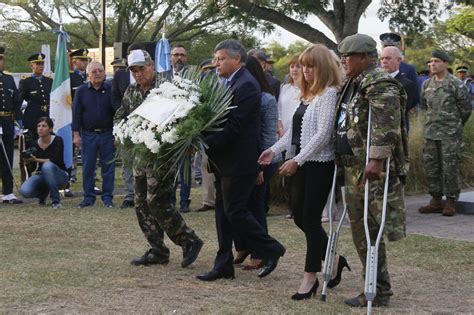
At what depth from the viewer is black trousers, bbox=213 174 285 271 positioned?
283 inches

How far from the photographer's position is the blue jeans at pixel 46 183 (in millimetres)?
12172

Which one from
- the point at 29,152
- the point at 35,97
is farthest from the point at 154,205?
the point at 35,97

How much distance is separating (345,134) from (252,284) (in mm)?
1686

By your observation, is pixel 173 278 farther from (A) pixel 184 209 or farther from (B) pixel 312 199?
(A) pixel 184 209

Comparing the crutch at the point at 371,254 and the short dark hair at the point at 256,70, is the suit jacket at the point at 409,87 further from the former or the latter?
the crutch at the point at 371,254

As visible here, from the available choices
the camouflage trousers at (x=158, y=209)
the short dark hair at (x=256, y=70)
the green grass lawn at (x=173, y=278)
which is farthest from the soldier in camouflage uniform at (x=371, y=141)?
the camouflage trousers at (x=158, y=209)

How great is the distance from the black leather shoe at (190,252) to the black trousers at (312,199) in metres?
1.44

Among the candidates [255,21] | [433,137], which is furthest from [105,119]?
[255,21]

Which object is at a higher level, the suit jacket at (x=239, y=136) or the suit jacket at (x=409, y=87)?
the suit jacket at (x=409, y=87)

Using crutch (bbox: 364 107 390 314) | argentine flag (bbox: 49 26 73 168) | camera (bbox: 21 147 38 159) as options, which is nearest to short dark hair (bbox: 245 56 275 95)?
crutch (bbox: 364 107 390 314)

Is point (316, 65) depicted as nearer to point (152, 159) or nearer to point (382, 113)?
point (382, 113)

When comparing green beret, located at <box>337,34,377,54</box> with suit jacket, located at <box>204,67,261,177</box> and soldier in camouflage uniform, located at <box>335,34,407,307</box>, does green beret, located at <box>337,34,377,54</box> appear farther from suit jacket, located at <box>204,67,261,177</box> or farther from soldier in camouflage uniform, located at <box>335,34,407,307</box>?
suit jacket, located at <box>204,67,261,177</box>

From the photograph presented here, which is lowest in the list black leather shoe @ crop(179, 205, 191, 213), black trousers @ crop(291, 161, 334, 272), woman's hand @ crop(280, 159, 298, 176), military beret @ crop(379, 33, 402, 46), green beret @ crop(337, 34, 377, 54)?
black leather shoe @ crop(179, 205, 191, 213)

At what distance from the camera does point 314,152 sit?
21.1 ft
